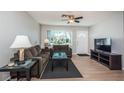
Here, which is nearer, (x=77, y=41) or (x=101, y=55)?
(x=101, y=55)

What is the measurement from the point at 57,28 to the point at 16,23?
5.55m

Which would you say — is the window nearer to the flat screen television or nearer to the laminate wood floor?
the flat screen television

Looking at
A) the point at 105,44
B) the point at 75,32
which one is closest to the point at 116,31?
the point at 105,44

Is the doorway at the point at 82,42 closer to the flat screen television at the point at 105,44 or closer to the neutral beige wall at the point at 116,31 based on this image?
the flat screen television at the point at 105,44

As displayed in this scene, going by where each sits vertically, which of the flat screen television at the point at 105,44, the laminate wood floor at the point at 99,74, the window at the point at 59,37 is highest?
the window at the point at 59,37

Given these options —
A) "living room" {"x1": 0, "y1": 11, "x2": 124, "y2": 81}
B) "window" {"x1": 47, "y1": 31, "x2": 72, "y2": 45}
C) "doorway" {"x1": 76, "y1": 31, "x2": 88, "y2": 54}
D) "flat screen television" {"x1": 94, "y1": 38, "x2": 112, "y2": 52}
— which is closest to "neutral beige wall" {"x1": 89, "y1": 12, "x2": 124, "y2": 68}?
"living room" {"x1": 0, "y1": 11, "x2": 124, "y2": 81}

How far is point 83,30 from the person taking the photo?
987 cm

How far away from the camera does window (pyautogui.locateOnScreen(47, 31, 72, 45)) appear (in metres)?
9.59

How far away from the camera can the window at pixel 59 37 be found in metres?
9.59

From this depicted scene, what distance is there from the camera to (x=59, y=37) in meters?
9.73

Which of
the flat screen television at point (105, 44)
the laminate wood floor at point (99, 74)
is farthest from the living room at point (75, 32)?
the flat screen television at point (105, 44)

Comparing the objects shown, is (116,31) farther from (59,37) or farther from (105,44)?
(59,37)
